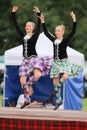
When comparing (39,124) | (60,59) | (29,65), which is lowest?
(29,65)

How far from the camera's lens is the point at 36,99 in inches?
677

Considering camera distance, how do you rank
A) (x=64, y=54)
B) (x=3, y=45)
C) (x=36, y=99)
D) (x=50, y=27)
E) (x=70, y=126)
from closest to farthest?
(x=70, y=126)
(x=64, y=54)
(x=36, y=99)
(x=50, y=27)
(x=3, y=45)

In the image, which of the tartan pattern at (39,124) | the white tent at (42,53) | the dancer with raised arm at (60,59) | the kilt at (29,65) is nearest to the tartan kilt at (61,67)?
→ the dancer with raised arm at (60,59)

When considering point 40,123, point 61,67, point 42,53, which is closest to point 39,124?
point 40,123

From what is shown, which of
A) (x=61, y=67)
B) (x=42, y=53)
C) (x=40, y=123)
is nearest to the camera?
(x=40, y=123)

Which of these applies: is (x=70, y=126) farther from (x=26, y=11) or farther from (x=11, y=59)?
(x=26, y=11)

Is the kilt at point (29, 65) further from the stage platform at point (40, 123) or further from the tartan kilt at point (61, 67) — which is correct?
the stage platform at point (40, 123)

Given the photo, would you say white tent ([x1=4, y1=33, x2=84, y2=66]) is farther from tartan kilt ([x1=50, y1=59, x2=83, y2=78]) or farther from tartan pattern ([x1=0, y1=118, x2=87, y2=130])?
tartan pattern ([x1=0, y1=118, x2=87, y2=130])

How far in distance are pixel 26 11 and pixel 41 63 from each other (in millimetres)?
27302

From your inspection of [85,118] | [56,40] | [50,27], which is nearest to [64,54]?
[56,40]

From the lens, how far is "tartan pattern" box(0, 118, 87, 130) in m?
7.14

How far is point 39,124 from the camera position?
7297mm

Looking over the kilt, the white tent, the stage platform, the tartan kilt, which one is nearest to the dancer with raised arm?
the tartan kilt

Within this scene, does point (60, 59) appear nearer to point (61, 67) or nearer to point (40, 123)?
point (61, 67)
